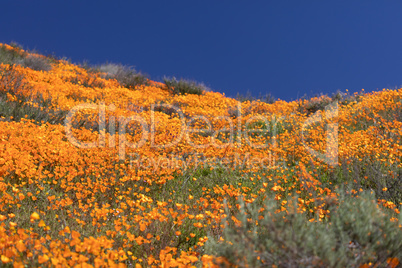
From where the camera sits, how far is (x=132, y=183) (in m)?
5.27

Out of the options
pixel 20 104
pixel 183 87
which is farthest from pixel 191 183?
pixel 183 87

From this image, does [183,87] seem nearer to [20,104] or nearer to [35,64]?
[35,64]

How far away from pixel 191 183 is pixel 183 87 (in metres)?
11.9

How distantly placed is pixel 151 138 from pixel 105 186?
9.98 ft

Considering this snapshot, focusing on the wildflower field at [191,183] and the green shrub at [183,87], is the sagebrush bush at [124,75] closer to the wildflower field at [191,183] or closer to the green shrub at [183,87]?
the green shrub at [183,87]

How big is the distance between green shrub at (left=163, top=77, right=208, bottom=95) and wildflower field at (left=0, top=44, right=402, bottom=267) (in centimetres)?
359

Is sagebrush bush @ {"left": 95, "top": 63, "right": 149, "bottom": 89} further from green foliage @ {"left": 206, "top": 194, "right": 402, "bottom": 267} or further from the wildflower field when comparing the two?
green foliage @ {"left": 206, "top": 194, "right": 402, "bottom": 267}

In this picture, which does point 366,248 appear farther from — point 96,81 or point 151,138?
point 96,81

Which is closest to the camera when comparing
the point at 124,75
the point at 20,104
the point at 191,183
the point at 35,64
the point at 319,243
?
the point at 319,243

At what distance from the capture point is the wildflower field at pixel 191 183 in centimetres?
237

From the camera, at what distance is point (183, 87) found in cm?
1702

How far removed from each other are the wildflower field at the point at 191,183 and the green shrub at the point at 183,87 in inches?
141

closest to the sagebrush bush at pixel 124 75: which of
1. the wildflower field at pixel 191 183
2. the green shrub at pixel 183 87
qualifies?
the green shrub at pixel 183 87

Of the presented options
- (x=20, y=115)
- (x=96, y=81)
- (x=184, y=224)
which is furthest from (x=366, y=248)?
(x=96, y=81)
